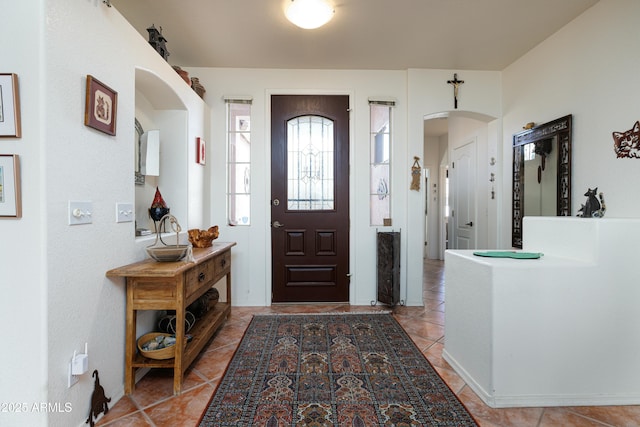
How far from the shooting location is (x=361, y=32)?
2.68 m

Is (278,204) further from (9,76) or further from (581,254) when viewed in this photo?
(581,254)

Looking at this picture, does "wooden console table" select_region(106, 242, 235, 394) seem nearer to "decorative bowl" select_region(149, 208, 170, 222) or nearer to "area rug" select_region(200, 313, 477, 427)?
"area rug" select_region(200, 313, 477, 427)

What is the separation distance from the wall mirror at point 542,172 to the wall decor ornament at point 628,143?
39cm

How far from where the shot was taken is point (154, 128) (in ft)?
8.70

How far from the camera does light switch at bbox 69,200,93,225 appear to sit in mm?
1429

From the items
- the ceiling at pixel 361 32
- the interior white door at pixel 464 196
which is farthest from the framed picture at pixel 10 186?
the interior white door at pixel 464 196

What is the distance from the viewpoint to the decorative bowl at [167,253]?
1890mm

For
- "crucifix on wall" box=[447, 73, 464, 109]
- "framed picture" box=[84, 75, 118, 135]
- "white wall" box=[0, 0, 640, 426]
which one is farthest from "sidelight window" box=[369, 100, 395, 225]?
"framed picture" box=[84, 75, 118, 135]

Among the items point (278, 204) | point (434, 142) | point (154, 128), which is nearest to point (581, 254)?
point (278, 204)

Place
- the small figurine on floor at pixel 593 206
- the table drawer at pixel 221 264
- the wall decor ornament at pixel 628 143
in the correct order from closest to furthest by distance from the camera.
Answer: the wall decor ornament at pixel 628 143, the small figurine on floor at pixel 593 206, the table drawer at pixel 221 264

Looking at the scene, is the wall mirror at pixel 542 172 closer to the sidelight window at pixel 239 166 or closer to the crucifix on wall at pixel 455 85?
the crucifix on wall at pixel 455 85

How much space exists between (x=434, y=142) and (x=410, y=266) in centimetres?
441

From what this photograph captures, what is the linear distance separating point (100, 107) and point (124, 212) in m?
0.61

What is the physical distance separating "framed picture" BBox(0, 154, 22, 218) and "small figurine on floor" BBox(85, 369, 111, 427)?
35.9 inches
